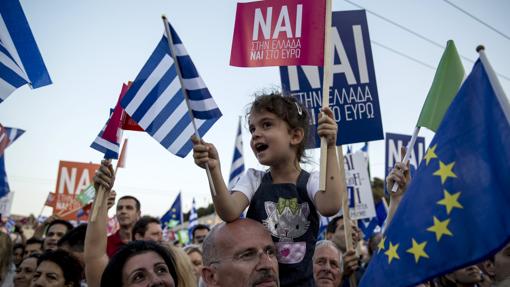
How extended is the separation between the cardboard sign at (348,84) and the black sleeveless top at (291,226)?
4.53 ft

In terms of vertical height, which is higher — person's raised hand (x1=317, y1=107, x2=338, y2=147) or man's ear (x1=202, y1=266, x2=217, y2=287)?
person's raised hand (x1=317, y1=107, x2=338, y2=147)

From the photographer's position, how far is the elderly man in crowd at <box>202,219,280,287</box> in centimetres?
283

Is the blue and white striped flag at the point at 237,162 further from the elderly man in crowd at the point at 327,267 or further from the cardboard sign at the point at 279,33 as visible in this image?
the cardboard sign at the point at 279,33

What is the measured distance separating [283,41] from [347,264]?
2.17 metres

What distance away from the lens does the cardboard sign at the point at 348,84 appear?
4598 mm

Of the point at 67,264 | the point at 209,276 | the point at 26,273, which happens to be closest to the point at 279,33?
the point at 209,276

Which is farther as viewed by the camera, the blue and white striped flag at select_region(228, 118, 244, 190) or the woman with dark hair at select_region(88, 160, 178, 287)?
the blue and white striped flag at select_region(228, 118, 244, 190)

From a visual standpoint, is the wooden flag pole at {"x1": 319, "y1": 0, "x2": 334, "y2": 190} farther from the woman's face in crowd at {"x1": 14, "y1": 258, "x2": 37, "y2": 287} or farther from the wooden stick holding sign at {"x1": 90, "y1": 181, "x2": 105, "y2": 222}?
the woman's face in crowd at {"x1": 14, "y1": 258, "x2": 37, "y2": 287}

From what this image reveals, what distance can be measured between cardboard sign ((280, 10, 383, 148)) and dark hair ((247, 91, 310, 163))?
0.99 m

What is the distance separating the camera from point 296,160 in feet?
11.1

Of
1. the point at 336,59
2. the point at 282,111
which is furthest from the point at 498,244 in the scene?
the point at 336,59

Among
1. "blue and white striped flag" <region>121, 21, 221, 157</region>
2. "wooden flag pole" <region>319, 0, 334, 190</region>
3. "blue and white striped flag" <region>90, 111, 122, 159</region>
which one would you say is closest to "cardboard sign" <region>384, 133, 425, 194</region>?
"wooden flag pole" <region>319, 0, 334, 190</region>

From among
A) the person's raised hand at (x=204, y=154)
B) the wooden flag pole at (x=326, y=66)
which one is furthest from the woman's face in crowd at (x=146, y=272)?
the wooden flag pole at (x=326, y=66)

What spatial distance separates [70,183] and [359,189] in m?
6.76
